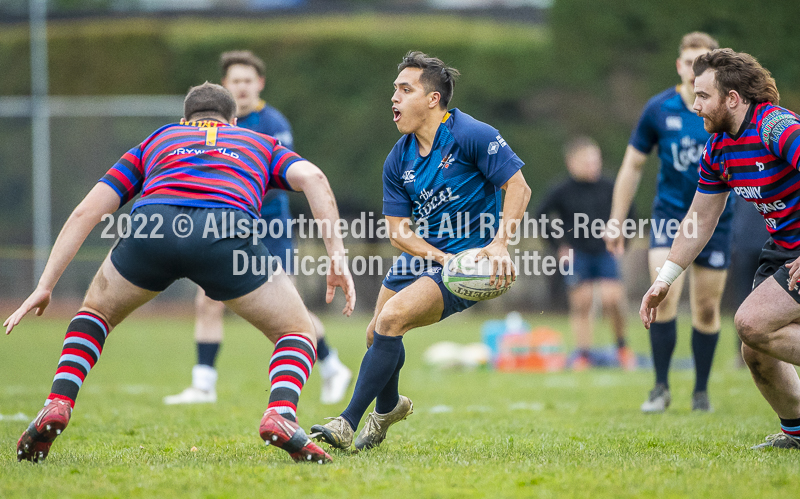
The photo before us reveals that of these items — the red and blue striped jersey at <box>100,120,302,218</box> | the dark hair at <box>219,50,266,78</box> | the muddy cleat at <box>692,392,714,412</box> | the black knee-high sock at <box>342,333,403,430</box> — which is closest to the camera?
the red and blue striped jersey at <box>100,120,302,218</box>

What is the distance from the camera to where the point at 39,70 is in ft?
65.6

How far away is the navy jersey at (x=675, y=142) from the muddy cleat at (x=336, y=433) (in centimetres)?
333

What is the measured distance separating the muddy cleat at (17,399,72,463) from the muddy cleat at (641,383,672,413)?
428 centimetres

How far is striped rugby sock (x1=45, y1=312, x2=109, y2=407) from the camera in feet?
13.0

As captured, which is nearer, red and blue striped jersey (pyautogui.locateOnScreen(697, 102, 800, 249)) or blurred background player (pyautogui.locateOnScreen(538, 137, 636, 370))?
red and blue striped jersey (pyautogui.locateOnScreen(697, 102, 800, 249))

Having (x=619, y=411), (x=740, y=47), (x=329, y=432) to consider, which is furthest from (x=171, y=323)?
(x=329, y=432)

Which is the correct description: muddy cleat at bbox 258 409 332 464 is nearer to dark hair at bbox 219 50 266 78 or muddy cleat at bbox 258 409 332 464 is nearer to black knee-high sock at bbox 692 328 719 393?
black knee-high sock at bbox 692 328 719 393

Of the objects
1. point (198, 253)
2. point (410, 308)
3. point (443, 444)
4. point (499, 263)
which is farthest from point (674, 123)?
point (198, 253)

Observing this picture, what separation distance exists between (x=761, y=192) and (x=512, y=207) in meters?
1.25

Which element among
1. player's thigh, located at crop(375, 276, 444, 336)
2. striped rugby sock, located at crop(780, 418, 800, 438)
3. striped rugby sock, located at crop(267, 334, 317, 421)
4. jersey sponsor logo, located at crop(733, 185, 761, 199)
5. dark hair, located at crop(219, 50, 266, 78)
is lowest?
striped rugby sock, located at crop(780, 418, 800, 438)

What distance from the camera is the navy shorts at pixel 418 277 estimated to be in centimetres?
444

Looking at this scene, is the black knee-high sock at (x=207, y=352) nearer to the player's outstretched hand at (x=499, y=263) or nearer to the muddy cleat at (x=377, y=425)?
the muddy cleat at (x=377, y=425)

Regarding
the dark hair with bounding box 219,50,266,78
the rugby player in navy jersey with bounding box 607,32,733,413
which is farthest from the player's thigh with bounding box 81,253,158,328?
the rugby player in navy jersey with bounding box 607,32,733,413

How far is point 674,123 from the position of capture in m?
6.27
